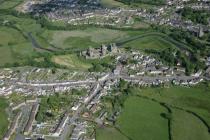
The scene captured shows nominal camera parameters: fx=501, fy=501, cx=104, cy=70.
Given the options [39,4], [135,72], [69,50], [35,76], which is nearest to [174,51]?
[135,72]

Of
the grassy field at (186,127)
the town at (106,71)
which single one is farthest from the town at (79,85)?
the grassy field at (186,127)

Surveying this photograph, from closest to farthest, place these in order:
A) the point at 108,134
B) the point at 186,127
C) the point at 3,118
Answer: the point at 108,134
the point at 186,127
the point at 3,118

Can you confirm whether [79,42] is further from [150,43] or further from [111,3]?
[111,3]

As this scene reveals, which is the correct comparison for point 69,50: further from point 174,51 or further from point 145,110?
point 145,110

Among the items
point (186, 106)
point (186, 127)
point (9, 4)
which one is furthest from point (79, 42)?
point (186, 127)

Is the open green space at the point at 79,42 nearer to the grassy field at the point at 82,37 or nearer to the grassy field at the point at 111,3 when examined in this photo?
the grassy field at the point at 82,37

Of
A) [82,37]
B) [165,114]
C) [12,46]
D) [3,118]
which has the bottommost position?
[3,118]
